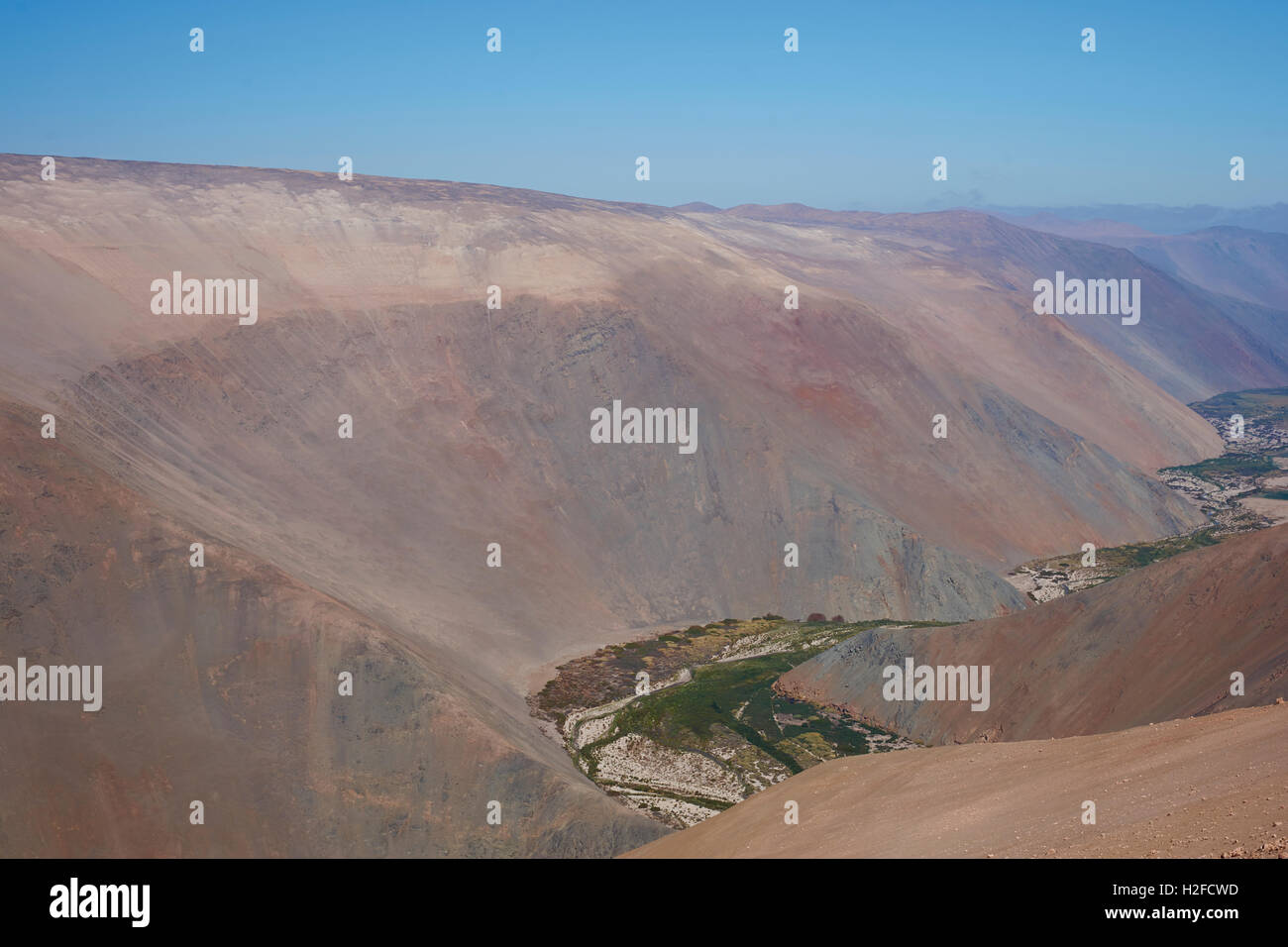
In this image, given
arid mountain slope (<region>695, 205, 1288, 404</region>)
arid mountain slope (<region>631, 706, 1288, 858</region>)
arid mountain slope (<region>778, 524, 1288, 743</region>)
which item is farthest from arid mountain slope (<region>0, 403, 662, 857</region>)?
arid mountain slope (<region>695, 205, 1288, 404</region>)

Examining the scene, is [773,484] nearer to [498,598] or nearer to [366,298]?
[498,598]

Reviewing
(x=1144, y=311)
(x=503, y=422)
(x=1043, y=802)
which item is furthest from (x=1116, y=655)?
(x=1144, y=311)

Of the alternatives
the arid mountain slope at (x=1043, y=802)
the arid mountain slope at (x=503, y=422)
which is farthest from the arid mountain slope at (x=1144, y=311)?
the arid mountain slope at (x=1043, y=802)

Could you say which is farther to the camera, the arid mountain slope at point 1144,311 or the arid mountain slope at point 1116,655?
the arid mountain slope at point 1144,311

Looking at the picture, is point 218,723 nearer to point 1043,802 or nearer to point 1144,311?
point 1043,802

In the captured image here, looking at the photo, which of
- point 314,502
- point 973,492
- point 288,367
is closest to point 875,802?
point 314,502

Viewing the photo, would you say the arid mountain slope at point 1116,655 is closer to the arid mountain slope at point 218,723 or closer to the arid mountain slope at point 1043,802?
the arid mountain slope at point 1043,802
